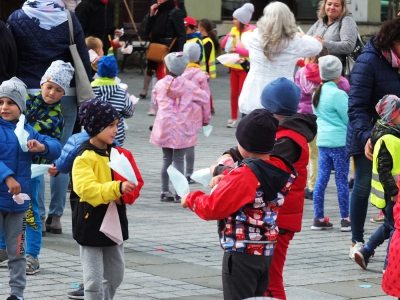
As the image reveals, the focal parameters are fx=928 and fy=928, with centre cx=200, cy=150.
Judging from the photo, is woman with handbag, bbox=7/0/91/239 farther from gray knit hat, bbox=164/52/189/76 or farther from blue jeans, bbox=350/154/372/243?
blue jeans, bbox=350/154/372/243

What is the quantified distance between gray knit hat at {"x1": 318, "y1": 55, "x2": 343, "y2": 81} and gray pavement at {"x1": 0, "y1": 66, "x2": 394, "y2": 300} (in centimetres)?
141

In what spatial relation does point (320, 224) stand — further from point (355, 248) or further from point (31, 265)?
point (31, 265)

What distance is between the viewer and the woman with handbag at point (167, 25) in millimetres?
16031

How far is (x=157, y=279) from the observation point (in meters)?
6.58

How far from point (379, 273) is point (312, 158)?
10.6 ft

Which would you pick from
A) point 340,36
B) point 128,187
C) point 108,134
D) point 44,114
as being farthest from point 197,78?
point 128,187

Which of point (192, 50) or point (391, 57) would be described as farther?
point (192, 50)

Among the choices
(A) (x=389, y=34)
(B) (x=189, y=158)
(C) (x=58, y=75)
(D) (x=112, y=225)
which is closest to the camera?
(D) (x=112, y=225)

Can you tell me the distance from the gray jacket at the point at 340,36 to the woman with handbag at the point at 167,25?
6.22m

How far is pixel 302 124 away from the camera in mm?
5457

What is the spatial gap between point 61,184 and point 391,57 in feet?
9.88

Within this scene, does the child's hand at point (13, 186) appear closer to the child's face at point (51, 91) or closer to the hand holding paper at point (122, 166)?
the hand holding paper at point (122, 166)

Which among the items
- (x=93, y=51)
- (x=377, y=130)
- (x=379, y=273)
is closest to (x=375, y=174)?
(x=377, y=130)

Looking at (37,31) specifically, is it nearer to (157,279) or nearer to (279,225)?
(157,279)
